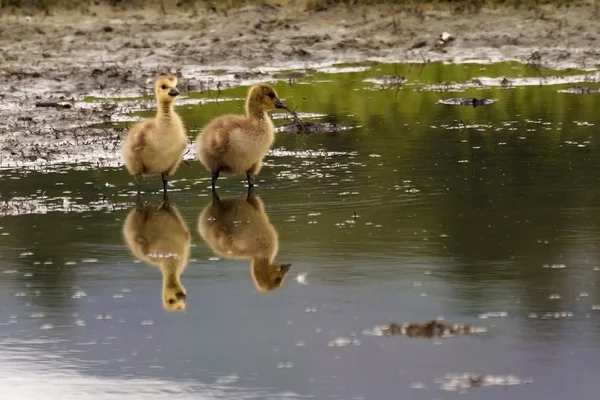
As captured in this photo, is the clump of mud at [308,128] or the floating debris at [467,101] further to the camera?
the floating debris at [467,101]

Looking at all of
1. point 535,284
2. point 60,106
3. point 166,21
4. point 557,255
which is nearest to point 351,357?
point 535,284

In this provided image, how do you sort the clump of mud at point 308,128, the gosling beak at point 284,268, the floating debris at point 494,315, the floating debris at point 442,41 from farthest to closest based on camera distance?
the floating debris at point 442,41 < the clump of mud at point 308,128 < the gosling beak at point 284,268 < the floating debris at point 494,315

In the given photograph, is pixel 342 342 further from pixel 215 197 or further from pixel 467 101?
pixel 467 101

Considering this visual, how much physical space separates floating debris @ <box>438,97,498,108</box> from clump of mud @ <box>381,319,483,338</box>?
8101mm

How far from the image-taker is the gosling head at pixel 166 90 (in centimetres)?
991

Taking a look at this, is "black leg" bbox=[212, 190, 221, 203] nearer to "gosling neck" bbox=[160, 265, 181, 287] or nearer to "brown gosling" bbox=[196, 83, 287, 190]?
"brown gosling" bbox=[196, 83, 287, 190]

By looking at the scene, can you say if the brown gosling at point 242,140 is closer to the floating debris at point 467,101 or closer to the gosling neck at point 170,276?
the gosling neck at point 170,276

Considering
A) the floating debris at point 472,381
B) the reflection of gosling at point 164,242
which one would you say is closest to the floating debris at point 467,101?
the reflection of gosling at point 164,242

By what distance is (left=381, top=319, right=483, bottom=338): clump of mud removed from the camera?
5996 mm

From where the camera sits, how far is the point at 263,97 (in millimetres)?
10078

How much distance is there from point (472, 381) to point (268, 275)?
2.10 metres

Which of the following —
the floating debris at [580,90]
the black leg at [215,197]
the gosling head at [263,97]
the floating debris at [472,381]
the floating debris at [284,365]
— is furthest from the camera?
the floating debris at [580,90]

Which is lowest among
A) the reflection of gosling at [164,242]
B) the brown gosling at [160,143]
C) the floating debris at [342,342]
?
the floating debris at [342,342]

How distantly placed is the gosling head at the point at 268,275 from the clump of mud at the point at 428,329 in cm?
101
